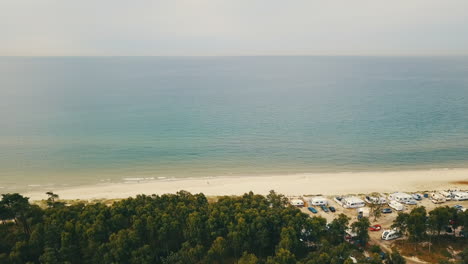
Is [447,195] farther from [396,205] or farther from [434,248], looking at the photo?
[434,248]

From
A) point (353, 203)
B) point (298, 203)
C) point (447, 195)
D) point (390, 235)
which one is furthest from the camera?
point (447, 195)

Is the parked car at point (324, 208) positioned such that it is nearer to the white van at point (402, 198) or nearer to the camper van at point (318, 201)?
the camper van at point (318, 201)

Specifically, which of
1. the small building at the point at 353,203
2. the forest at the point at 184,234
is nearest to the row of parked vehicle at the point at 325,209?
the small building at the point at 353,203

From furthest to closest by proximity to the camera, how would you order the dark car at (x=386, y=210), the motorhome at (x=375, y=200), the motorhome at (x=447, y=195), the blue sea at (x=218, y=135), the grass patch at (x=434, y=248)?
the blue sea at (x=218, y=135)
the motorhome at (x=447, y=195)
the motorhome at (x=375, y=200)
the dark car at (x=386, y=210)
the grass patch at (x=434, y=248)

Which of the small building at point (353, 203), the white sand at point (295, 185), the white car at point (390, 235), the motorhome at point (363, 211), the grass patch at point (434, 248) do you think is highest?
the white sand at point (295, 185)

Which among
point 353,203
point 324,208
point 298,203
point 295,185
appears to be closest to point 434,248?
point 353,203

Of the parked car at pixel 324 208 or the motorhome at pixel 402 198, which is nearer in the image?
the parked car at pixel 324 208

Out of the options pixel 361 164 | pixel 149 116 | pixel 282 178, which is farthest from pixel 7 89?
pixel 361 164
